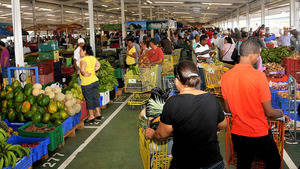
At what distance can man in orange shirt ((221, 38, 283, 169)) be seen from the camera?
262 centimetres

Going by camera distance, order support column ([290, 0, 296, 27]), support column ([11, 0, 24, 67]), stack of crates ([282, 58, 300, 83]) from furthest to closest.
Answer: support column ([290, 0, 296, 27]) → stack of crates ([282, 58, 300, 83]) → support column ([11, 0, 24, 67])

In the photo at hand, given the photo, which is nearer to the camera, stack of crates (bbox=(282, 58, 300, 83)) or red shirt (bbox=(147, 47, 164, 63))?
stack of crates (bbox=(282, 58, 300, 83))

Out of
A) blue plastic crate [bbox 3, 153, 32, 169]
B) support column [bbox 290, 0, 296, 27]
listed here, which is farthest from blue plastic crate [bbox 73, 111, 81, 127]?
support column [bbox 290, 0, 296, 27]

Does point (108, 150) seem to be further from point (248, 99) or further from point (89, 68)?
point (248, 99)

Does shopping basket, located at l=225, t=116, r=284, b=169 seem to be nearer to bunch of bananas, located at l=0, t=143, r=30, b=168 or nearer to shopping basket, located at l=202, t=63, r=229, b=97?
bunch of bananas, located at l=0, t=143, r=30, b=168

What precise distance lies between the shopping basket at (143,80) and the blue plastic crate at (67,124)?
2.02 meters

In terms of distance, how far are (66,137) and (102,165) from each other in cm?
149

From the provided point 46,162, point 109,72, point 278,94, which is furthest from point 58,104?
point 278,94

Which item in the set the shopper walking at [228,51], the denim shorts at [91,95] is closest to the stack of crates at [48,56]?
the denim shorts at [91,95]

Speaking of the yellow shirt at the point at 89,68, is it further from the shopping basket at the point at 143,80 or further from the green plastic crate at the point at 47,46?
the green plastic crate at the point at 47,46

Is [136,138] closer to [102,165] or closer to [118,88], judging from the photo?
[102,165]

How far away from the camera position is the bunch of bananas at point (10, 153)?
11.0ft

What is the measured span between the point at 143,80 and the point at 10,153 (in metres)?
3.97

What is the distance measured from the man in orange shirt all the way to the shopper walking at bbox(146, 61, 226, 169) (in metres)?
0.48
